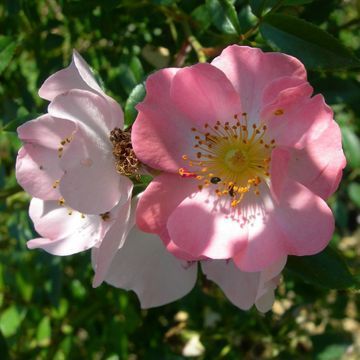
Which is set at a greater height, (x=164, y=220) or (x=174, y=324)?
(x=164, y=220)

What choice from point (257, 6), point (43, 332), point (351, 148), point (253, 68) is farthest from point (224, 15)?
point (43, 332)

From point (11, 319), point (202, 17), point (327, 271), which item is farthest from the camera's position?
point (11, 319)

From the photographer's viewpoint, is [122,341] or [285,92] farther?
[122,341]

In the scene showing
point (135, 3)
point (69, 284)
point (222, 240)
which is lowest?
point (69, 284)

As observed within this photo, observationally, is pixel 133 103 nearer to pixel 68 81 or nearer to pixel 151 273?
pixel 68 81

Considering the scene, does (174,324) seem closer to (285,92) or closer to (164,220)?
(164,220)

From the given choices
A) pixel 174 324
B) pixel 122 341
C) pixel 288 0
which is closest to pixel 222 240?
pixel 288 0

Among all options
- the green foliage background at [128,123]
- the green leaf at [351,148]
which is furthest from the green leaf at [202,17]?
the green leaf at [351,148]

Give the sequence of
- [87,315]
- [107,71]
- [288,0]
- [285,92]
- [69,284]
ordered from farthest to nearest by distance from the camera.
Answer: [69,284] < [87,315] < [107,71] < [288,0] < [285,92]

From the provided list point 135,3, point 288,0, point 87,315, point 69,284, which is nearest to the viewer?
point 288,0
